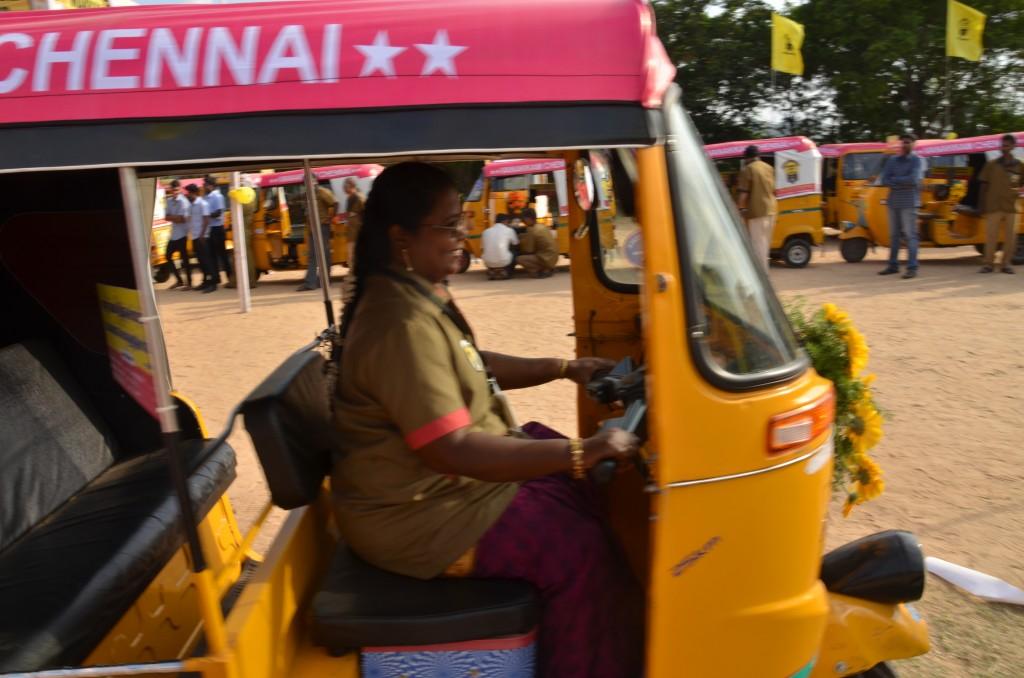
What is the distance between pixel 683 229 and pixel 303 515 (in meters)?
1.32

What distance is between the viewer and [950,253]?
47.6ft

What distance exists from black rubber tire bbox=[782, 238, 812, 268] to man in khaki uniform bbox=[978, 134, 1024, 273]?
8.88 feet

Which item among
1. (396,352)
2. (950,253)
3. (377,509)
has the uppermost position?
(396,352)

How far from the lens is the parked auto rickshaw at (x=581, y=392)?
1.49 m

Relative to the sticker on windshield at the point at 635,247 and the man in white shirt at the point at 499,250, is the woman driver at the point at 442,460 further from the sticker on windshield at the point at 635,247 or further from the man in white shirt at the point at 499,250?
the man in white shirt at the point at 499,250

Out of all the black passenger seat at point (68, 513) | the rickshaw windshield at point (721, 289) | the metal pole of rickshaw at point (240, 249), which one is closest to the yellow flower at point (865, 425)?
the rickshaw windshield at point (721, 289)

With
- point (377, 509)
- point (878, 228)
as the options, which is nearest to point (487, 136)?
point (377, 509)

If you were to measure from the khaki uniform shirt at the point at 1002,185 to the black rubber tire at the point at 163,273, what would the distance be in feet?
44.9

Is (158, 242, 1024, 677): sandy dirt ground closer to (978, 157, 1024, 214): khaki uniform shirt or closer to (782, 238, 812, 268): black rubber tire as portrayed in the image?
(782, 238, 812, 268): black rubber tire

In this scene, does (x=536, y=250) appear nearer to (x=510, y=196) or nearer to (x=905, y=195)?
(x=510, y=196)

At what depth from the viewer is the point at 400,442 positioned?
1971mm

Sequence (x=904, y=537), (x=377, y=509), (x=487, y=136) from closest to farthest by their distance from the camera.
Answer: (x=487, y=136) < (x=377, y=509) < (x=904, y=537)

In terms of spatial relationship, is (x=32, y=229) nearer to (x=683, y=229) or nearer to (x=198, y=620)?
(x=198, y=620)

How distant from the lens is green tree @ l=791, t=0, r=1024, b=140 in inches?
960
